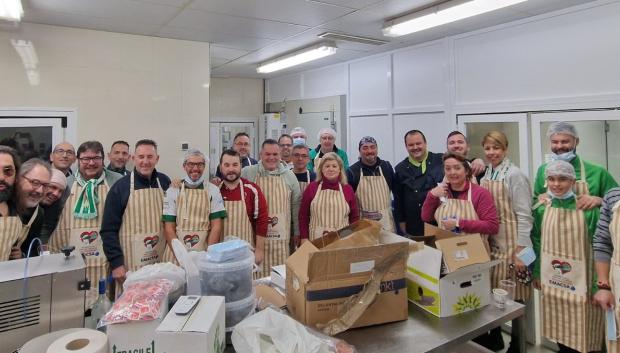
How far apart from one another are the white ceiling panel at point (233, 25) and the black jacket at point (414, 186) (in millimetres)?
1555

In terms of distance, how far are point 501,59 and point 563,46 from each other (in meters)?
0.48

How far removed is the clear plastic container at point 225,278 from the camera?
4.31 feet

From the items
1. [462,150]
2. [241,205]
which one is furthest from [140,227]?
[462,150]

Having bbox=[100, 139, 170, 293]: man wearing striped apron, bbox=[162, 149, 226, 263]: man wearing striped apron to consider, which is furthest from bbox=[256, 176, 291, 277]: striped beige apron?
bbox=[100, 139, 170, 293]: man wearing striped apron

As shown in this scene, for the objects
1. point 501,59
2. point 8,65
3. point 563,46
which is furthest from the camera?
point 501,59

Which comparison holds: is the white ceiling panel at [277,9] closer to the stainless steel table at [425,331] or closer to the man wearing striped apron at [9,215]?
the man wearing striped apron at [9,215]

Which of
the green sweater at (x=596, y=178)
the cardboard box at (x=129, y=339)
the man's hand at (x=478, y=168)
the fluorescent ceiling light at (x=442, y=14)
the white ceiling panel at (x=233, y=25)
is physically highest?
the white ceiling panel at (x=233, y=25)

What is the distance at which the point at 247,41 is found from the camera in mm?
3760

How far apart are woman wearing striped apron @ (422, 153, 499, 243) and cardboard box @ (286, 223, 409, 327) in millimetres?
924

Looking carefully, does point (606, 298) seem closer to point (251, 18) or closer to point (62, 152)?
point (251, 18)

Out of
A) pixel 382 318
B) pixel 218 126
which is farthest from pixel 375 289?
pixel 218 126

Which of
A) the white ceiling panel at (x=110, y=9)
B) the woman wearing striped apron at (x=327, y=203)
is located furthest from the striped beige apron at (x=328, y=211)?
the white ceiling panel at (x=110, y=9)

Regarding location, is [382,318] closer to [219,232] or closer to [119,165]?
[219,232]

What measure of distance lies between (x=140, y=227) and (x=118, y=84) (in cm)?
176
